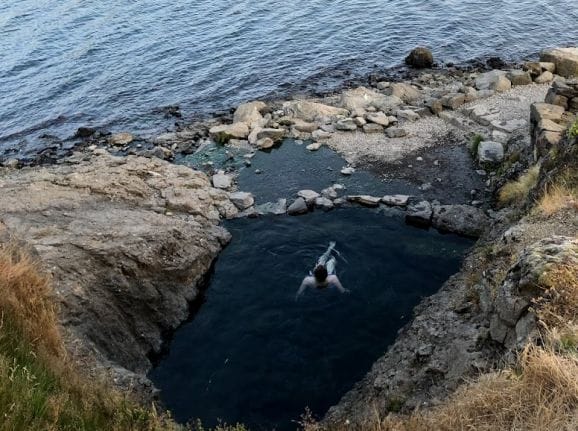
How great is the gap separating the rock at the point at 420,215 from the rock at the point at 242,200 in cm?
611

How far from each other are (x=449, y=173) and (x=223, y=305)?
37.2 feet

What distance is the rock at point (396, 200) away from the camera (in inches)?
780

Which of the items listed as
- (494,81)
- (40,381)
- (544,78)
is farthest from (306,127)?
(40,381)

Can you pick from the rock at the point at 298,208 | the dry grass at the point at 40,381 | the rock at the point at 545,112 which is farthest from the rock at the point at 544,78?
the dry grass at the point at 40,381

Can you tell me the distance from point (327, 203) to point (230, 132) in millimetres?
8093

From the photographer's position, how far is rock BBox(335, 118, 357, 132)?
2550cm

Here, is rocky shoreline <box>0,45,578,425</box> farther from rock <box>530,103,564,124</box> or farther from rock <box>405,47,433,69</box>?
rock <box>405,47,433,69</box>

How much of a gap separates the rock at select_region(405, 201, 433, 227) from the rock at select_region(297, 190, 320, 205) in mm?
3658

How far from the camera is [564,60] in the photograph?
1164 inches

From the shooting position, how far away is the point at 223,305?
52.8 ft

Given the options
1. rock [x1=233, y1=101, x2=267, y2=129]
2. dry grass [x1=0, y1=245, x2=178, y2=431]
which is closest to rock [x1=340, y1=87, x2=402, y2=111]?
rock [x1=233, y1=101, x2=267, y2=129]

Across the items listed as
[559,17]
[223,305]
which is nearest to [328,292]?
[223,305]

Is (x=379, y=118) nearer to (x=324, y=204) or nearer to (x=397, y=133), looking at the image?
(x=397, y=133)

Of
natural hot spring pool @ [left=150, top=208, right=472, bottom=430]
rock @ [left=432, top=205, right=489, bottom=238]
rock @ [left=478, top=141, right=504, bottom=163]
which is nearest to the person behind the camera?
natural hot spring pool @ [left=150, top=208, right=472, bottom=430]
